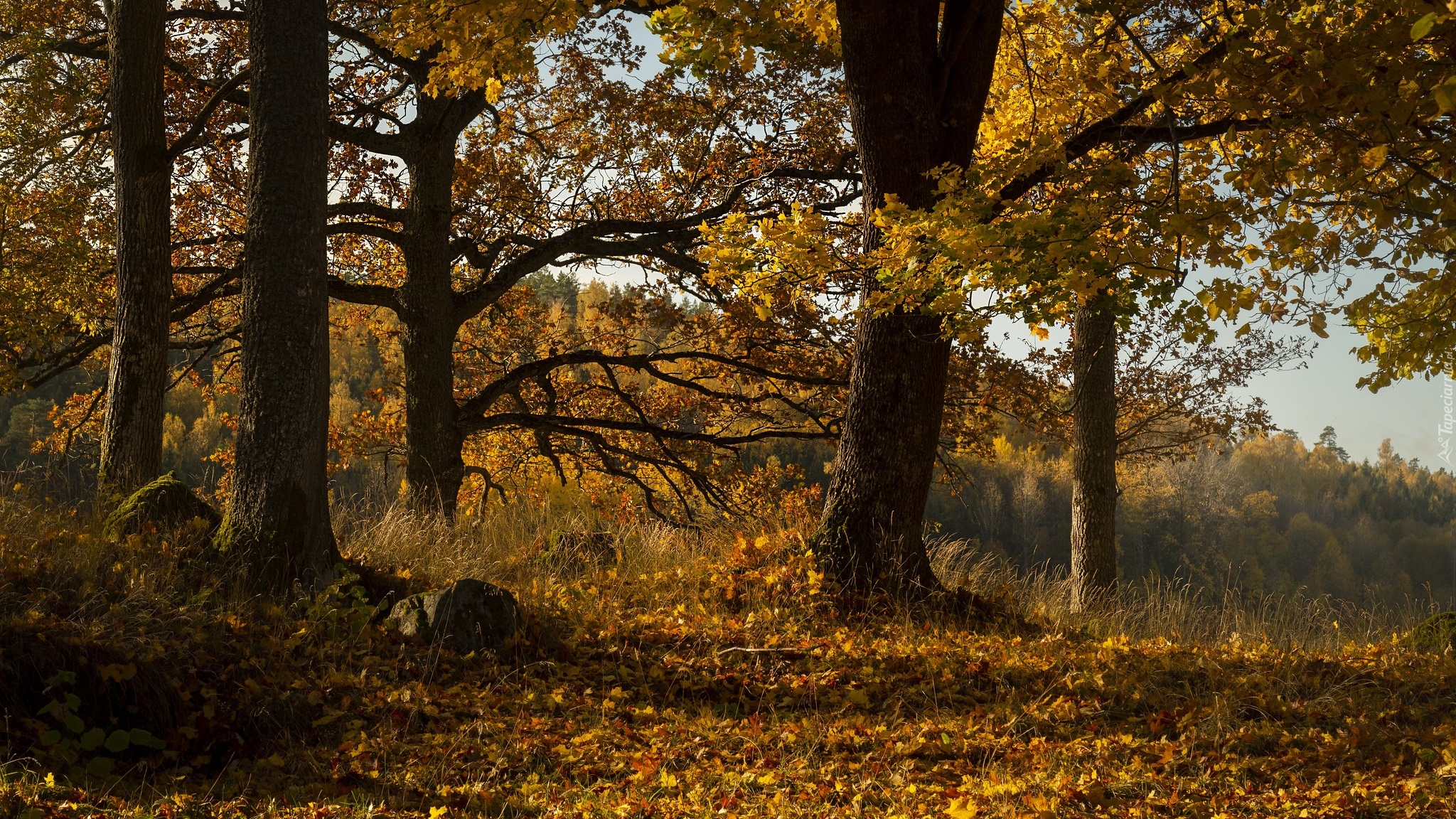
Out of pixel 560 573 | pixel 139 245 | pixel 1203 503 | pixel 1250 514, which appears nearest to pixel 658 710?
pixel 560 573

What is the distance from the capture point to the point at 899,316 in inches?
Result: 275

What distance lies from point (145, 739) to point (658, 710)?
2477 millimetres

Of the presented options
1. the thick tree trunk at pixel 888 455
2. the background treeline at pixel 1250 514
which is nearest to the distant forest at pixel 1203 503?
the background treeline at pixel 1250 514

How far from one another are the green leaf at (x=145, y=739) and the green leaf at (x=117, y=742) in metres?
0.07

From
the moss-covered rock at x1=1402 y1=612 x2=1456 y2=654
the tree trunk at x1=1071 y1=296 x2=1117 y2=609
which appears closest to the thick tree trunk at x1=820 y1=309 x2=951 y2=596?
the moss-covered rock at x1=1402 y1=612 x2=1456 y2=654

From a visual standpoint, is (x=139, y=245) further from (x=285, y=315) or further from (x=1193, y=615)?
(x=1193, y=615)

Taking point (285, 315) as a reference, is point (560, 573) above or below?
below

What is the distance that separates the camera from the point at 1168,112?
5602mm

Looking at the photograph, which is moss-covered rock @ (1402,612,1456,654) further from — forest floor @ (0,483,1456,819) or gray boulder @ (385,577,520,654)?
gray boulder @ (385,577,520,654)

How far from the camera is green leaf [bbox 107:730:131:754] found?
4.27m

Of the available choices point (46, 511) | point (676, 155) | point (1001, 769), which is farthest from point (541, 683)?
point (676, 155)

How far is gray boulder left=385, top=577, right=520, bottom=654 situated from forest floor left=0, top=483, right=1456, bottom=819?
127 mm

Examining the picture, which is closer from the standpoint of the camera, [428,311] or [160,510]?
[160,510]

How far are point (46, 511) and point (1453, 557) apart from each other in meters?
85.8
